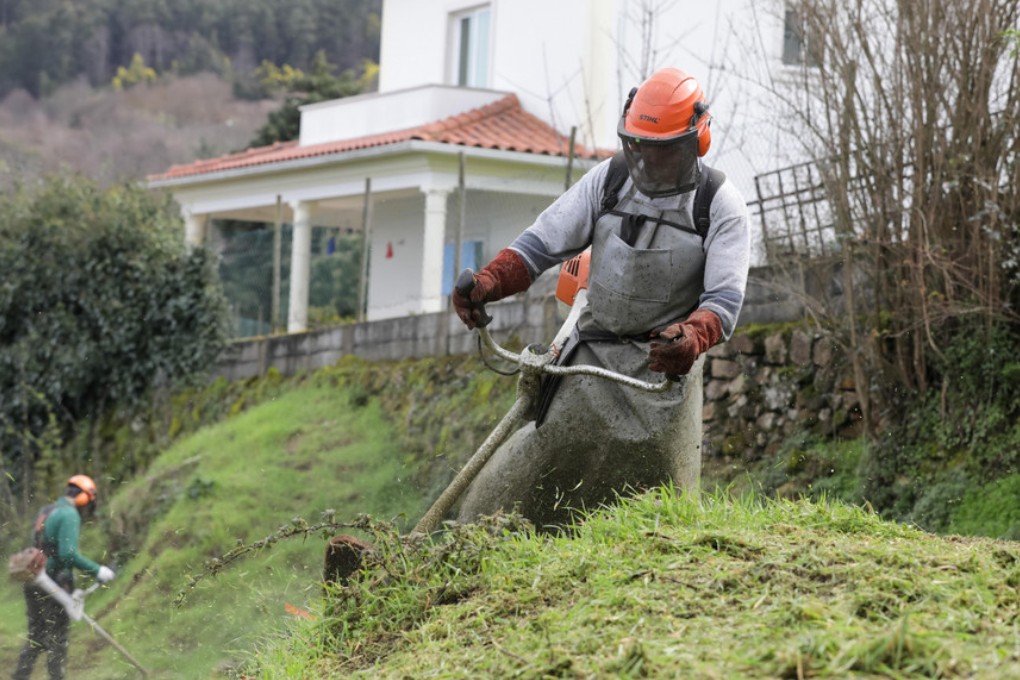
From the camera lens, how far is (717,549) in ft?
18.5

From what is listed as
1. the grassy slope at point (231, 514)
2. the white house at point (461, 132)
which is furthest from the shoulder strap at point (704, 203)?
the white house at point (461, 132)

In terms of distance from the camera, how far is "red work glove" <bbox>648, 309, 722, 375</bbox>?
5.87m

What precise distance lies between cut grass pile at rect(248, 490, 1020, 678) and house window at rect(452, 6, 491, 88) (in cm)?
2038

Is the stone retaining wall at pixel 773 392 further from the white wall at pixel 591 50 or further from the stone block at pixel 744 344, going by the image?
the white wall at pixel 591 50

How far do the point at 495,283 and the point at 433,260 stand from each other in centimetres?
1195

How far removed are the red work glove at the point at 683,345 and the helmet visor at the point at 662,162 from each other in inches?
25.2

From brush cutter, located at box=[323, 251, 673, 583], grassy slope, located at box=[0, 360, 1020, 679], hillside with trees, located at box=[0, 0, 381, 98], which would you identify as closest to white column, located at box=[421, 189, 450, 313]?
grassy slope, located at box=[0, 360, 1020, 679]

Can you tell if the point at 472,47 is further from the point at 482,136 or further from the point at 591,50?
the point at 482,136

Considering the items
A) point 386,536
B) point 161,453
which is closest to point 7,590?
point 386,536

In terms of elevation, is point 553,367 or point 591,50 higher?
point 591,50

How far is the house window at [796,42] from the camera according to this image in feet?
41.0

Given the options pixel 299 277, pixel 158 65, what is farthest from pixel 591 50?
pixel 158 65

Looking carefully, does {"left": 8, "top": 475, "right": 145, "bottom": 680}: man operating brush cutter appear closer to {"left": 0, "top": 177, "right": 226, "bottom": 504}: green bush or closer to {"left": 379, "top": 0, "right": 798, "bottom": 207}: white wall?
{"left": 0, "top": 177, "right": 226, "bottom": 504}: green bush

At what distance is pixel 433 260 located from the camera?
18.3 meters
